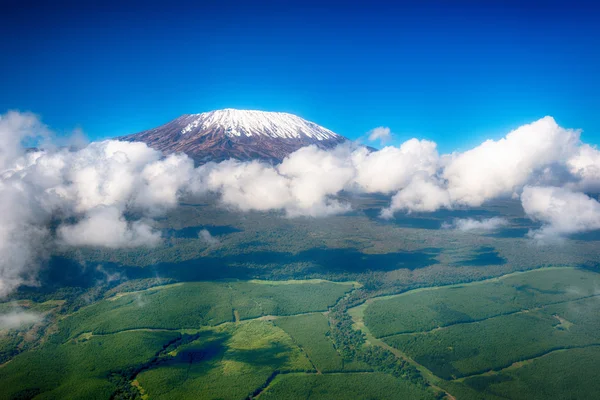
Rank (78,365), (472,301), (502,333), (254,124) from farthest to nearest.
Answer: (254,124) < (472,301) < (502,333) < (78,365)

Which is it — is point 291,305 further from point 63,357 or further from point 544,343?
point 544,343

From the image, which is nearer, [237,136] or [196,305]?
[196,305]

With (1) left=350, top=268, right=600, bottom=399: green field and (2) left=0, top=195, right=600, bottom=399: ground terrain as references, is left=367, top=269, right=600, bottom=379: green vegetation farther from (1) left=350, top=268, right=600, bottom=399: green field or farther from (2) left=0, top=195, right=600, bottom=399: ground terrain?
(2) left=0, top=195, right=600, bottom=399: ground terrain

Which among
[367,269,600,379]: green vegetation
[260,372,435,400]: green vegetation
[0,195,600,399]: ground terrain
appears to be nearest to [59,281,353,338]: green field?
[0,195,600,399]: ground terrain

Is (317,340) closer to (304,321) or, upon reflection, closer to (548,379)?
(304,321)

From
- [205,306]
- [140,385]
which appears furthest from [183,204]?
[140,385]

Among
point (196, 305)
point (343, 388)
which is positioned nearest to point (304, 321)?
point (343, 388)

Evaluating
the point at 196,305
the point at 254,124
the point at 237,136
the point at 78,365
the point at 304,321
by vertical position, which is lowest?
the point at 78,365
